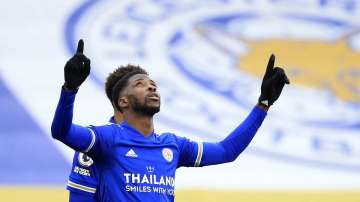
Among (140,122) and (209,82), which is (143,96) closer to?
(140,122)

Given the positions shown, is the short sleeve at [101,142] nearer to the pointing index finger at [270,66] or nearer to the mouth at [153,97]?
the mouth at [153,97]

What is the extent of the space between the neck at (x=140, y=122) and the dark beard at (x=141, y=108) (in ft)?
0.08

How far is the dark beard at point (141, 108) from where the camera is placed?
386cm

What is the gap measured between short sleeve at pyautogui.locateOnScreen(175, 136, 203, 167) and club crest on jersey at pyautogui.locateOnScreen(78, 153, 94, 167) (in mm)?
378

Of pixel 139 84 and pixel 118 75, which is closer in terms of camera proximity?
pixel 139 84

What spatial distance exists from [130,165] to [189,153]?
345mm

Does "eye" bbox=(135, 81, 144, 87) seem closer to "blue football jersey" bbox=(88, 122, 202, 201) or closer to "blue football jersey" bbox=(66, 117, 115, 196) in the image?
"blue football jersey" bbox=(88, 122, 202, 201)

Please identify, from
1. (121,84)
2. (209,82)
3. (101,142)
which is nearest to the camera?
(101,142)

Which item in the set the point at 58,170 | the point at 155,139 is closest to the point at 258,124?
the point at 155,139

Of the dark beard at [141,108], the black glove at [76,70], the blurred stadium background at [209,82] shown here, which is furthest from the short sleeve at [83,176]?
the blurred stadium background at [209,82]

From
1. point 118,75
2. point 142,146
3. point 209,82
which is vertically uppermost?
point 209,82

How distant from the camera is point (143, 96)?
3.88 metres

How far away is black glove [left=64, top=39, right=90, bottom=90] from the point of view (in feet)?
11.2

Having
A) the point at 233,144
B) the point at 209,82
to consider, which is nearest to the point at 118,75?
the point at 233,144
